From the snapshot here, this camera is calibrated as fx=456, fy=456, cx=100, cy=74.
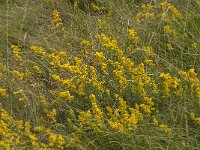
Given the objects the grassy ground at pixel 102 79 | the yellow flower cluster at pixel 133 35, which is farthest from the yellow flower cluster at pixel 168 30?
the yellow flower cluster at pixel 133 35

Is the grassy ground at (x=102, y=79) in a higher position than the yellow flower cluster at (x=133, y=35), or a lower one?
lower

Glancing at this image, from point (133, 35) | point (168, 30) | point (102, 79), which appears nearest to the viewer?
point (102, 79)

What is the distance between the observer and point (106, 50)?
296 cm

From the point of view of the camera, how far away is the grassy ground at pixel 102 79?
230cm

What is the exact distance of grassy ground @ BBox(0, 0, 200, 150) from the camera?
2.30 m

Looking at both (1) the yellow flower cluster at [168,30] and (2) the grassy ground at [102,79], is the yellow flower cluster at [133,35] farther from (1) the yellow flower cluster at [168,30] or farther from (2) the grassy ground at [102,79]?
(1) the yellow flower cluster at [168,30]

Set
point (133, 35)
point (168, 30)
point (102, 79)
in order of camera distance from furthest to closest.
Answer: point (168, 30) < point (133, 35) < point (102, 79)

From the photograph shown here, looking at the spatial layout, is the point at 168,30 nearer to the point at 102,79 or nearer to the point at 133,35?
the point at 133,35

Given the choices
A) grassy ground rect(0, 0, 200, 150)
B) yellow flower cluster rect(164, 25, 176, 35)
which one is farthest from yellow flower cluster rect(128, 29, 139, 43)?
yellow flower cluster rect(164, 25, 176, 35)

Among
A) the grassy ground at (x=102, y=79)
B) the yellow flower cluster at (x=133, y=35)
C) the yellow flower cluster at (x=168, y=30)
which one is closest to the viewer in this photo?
the grassy ground at (x=102, y=79)

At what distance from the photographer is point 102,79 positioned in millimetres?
2730

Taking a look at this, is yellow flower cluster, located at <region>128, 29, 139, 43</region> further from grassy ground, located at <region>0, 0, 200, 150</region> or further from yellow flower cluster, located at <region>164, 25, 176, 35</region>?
yellow flower cluster, located at <region>164, 25, 176, 35</region>

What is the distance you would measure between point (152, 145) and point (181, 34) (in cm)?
112

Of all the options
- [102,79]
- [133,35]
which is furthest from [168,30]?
[102,79]
